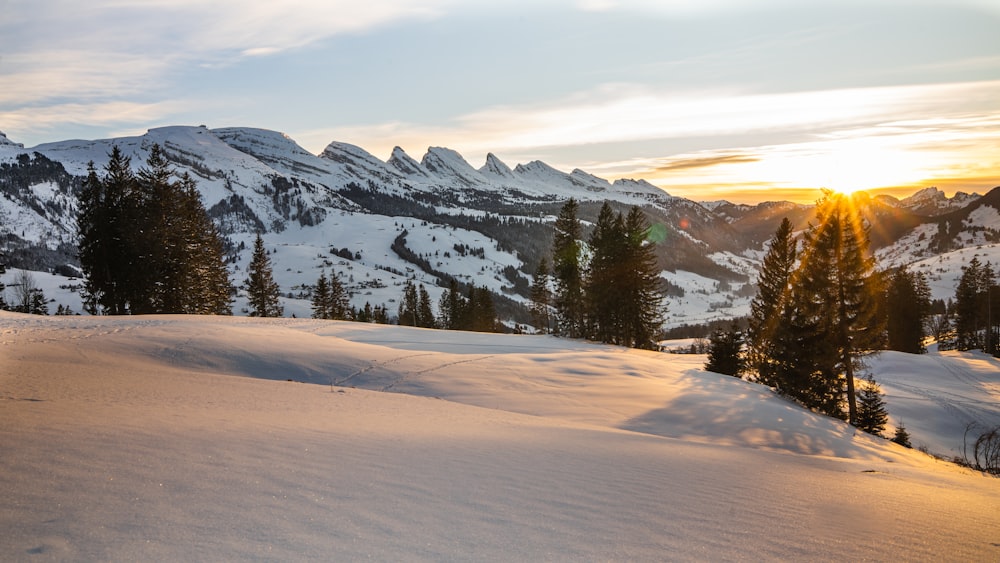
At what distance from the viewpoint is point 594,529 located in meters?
4.47

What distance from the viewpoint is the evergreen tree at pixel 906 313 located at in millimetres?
61406

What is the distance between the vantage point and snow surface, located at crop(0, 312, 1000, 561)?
3814mm

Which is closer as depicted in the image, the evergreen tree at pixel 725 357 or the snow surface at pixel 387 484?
the snow surface at pixel 387 484

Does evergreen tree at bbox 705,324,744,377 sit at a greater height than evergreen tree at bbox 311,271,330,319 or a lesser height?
lesser

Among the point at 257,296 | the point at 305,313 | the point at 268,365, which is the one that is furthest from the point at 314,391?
the point at 305,313

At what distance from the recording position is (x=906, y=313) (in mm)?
61812

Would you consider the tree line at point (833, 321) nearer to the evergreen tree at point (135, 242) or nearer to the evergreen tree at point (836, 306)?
the evergreen tree at point (836, 306)

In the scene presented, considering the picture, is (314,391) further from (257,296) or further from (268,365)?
(257,296)

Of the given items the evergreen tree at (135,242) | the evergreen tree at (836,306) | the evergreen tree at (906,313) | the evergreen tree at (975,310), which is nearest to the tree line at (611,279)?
the evergreen tree at (836,306)

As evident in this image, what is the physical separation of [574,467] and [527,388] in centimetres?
887

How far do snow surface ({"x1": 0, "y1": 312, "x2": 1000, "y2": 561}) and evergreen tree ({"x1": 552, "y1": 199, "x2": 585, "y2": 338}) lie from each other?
32.3 meters

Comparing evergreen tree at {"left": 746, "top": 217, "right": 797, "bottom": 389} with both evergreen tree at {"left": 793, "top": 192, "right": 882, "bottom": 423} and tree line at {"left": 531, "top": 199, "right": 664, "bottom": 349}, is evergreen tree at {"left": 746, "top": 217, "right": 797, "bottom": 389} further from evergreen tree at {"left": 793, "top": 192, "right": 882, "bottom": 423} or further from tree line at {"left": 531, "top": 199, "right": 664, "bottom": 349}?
evergreen tree at {"left": 793, "top": 192, "right": 882, "bottom": 423}

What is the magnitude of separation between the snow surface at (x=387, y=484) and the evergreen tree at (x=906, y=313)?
64392 mm

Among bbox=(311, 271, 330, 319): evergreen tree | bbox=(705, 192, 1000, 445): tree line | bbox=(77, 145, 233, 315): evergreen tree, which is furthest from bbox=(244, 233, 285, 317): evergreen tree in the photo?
bbox=(705, 192, 1000, 445): tree line
